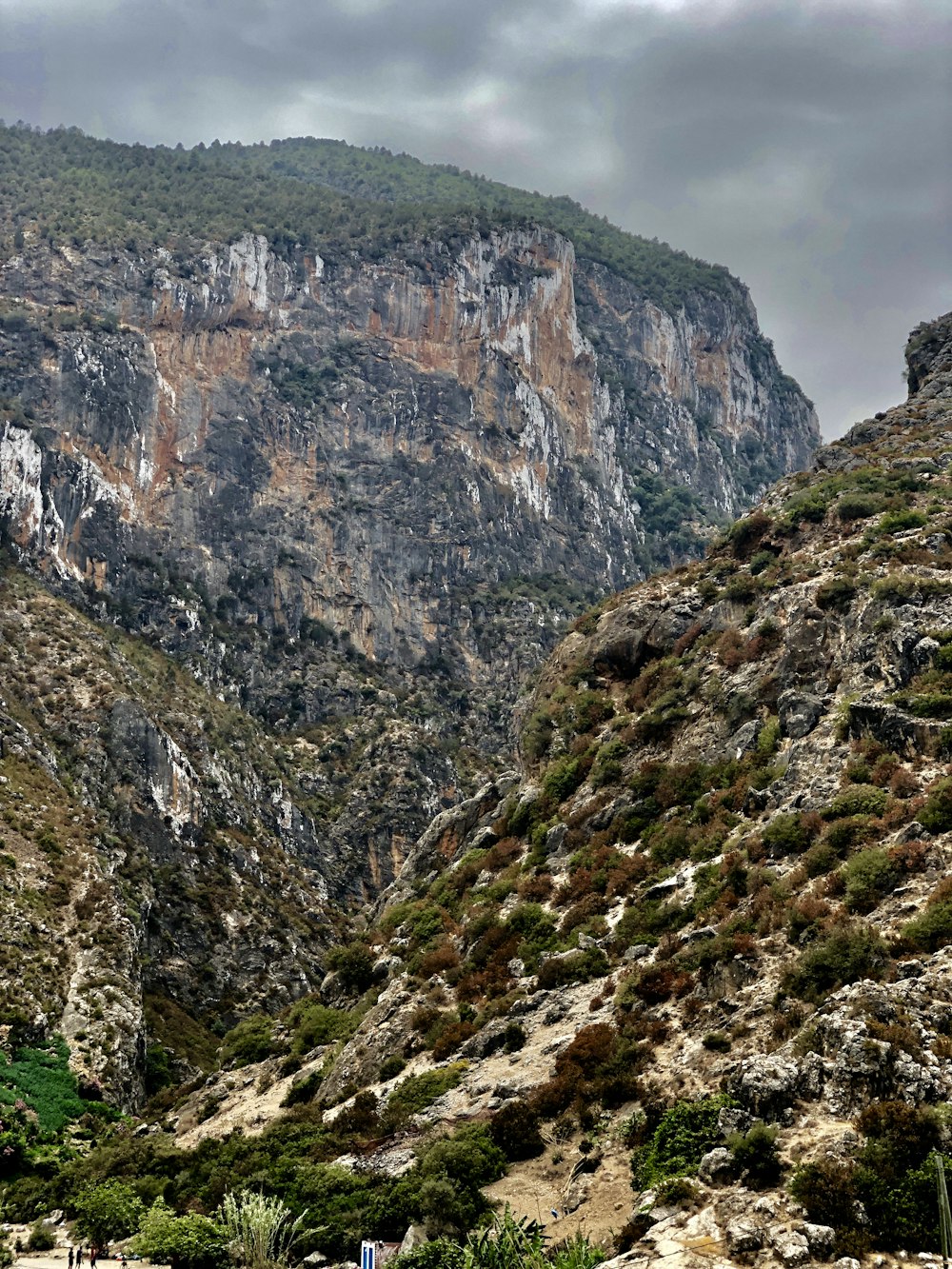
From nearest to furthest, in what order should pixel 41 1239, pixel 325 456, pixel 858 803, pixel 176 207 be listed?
1. pixel 858 803
2. pixel 41 1239
3. pixel 325 456
4. pixel 176 207

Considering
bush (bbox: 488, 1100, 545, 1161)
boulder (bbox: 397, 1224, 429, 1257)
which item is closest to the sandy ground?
bush (bbox: 488, 1100, 545, 1161)

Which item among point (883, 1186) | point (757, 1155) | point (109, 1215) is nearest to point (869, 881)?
point (757, 1155)

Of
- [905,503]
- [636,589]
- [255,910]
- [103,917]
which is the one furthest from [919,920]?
[255,910]

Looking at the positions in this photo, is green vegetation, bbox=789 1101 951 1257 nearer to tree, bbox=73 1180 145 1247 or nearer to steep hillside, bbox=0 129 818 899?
tree, bbox=73 1180 145 1247

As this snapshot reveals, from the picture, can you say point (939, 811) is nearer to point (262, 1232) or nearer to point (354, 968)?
point (262, 1232)

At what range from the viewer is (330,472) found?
128 m

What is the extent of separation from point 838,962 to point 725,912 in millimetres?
6220

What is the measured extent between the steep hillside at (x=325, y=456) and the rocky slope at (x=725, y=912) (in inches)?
2113

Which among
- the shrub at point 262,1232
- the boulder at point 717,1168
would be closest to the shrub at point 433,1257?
the shrub at point 262,1232

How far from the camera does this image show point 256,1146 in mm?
32406

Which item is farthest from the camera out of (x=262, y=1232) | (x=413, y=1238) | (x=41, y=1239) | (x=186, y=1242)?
(x=41, y=1239)

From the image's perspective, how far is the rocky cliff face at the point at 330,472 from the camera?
104562mm

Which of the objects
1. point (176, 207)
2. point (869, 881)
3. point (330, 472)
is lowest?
point (869, 881)

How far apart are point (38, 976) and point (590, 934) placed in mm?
33081
